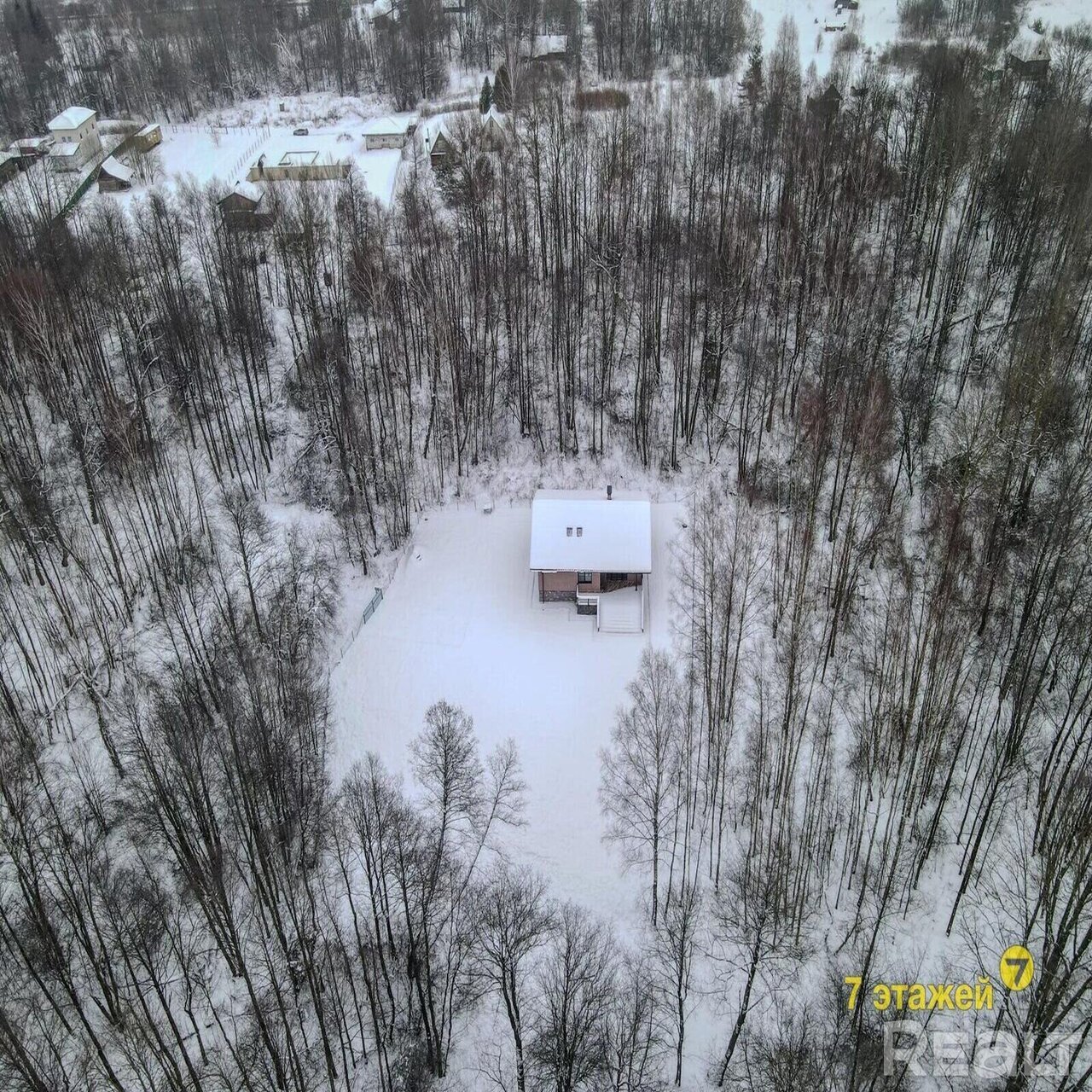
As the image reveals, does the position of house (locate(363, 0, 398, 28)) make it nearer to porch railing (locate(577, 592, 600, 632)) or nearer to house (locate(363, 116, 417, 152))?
house (locate(363, 116, 417, 152))

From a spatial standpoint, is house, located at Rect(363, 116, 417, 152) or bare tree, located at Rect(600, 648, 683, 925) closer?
bare tree, located at Rect(600, 648, 683, 925)

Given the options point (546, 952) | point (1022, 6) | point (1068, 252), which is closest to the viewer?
point (546, 952)

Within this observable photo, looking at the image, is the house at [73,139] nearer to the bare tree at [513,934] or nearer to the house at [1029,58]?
the bare tree at [513,934]

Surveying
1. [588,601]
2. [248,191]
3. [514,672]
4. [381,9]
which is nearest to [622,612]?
[588,601]

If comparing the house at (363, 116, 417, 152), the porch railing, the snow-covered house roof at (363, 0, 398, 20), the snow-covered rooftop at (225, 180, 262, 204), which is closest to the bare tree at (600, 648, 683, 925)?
the porch railing

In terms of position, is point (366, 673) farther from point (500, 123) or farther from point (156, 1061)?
point (500, 123)

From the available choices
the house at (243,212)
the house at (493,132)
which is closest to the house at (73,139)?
the house at (243,212)

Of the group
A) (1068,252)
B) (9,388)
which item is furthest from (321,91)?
(1068,252)
